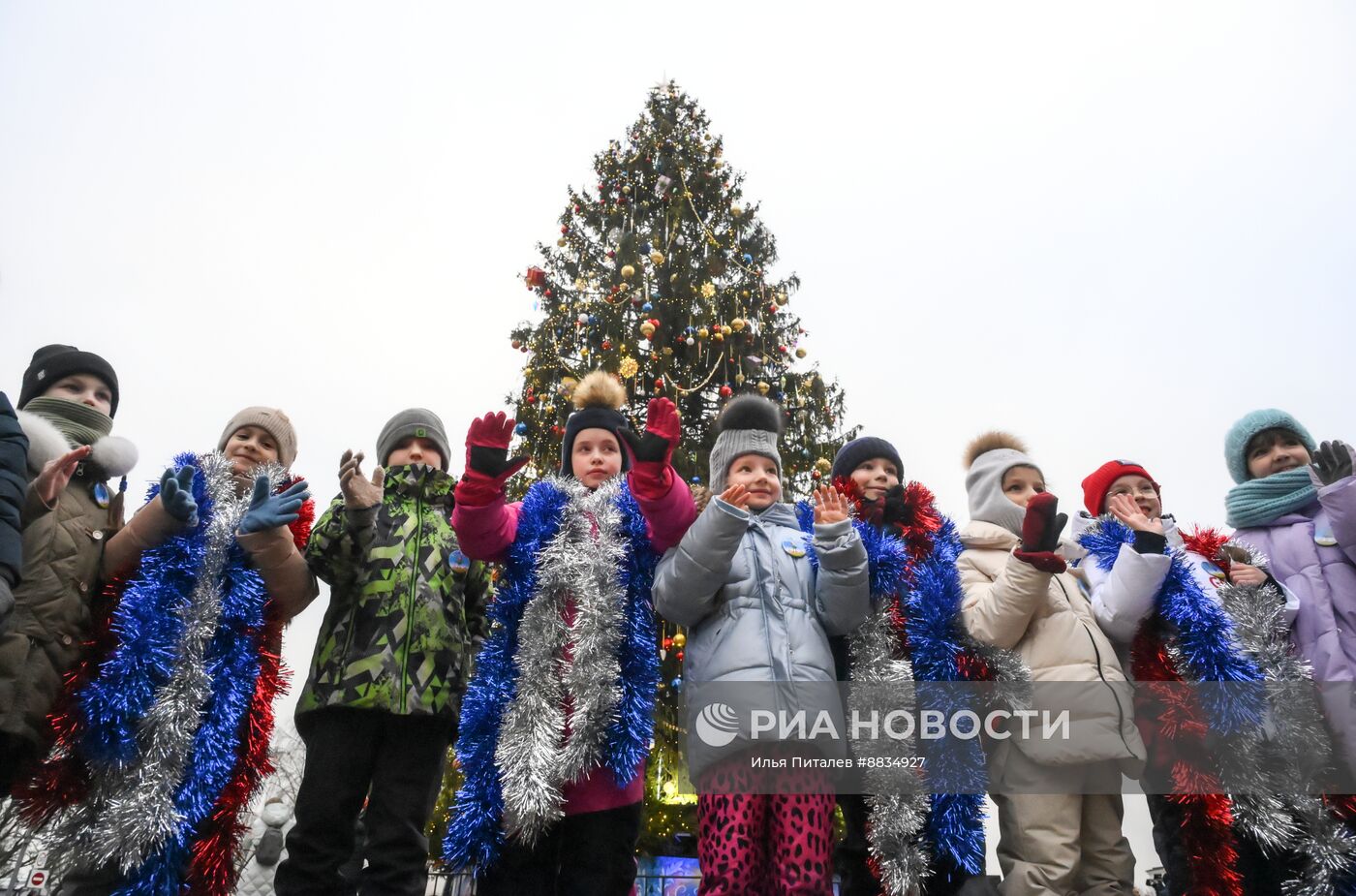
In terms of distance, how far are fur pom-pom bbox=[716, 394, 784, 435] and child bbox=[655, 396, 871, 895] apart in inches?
13.6

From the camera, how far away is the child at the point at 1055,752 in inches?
104

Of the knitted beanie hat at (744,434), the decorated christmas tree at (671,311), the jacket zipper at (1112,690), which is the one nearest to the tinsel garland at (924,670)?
the jacket zipper at (1112,690)

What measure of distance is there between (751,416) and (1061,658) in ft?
4.72

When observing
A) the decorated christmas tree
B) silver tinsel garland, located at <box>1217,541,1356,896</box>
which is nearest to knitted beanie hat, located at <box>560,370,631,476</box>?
silver tinsel garland, located at <box>1217,541,1356,896</box>

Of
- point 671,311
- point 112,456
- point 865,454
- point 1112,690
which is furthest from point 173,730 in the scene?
point 671,311

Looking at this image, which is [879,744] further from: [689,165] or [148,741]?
[689,165]

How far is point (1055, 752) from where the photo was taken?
268 cm

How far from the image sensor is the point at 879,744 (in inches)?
108

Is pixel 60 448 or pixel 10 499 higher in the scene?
pixel 60 448

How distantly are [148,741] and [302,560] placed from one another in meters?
0.72

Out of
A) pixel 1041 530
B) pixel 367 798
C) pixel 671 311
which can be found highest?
pixel 671 311

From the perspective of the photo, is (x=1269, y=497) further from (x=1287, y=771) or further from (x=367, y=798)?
(x=367, y=798)

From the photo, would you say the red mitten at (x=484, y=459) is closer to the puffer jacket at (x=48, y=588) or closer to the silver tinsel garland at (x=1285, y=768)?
the puffer jacket at (x=48, y=588)

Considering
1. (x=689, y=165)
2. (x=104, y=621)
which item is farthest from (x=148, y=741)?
(x=689, y=165)
